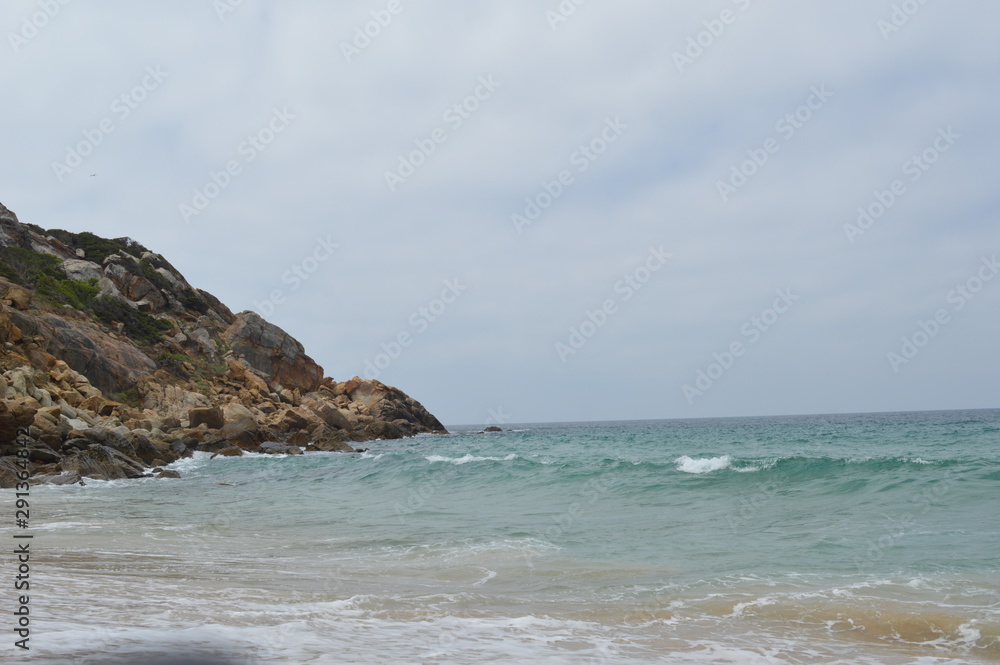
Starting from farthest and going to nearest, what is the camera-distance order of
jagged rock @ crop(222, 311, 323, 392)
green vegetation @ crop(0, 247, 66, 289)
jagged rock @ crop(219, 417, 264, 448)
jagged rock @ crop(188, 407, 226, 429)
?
1. jagged rock @ crop(222, 311, 323, 392)
2. green vegetation @ crop(0, 247, 66, 289)
3. jagged rock @ crop(219, 417, 264, 448)
4. jagged rock @ crop(188, 407, 226, 429)

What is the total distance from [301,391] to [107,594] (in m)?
59.3

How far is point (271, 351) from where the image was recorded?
63.7 metres

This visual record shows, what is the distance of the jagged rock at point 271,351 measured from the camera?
62.3 metres

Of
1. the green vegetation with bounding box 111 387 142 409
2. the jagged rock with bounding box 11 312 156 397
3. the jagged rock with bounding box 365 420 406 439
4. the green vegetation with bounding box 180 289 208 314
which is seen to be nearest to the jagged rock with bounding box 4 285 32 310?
the jagged rock with bounding box 11 312 156 397

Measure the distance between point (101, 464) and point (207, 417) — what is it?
17.1 meters

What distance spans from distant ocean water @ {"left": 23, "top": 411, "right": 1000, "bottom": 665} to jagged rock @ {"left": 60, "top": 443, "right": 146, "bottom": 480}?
357 centimetres

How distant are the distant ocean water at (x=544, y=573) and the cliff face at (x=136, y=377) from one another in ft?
20.1

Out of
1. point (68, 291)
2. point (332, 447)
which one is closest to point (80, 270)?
point (68, 291)

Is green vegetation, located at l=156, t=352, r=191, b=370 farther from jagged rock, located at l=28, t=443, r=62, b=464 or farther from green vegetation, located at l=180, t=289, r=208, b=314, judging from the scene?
jagged rock, located at l=28, t=443, r=62, b=464

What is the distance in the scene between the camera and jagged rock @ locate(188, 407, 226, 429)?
40219 millimetres

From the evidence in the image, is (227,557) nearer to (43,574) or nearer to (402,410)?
(43,574)

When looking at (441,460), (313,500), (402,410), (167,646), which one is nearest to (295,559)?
(167,646)

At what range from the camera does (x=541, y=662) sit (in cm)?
542

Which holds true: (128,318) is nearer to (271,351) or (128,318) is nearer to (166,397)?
(166,397)
